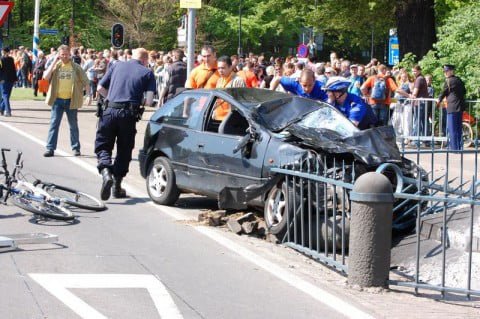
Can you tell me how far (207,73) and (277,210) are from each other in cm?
544

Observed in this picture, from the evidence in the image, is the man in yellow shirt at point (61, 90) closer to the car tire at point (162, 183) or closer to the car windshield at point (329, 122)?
the car tire at point (162, 183)

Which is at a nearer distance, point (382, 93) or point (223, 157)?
point (223, 157)

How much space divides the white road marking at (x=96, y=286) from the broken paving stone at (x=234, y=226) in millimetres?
2395

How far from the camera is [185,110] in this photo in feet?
38.2

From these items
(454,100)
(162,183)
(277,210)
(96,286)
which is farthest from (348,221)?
(454,100)

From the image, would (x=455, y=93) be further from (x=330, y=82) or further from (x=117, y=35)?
(x=117, y=35)

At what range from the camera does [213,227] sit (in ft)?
34.6

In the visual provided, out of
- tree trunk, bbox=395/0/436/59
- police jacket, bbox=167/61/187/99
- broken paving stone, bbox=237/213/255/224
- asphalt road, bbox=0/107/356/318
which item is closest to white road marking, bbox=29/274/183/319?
asphalt road, bbox=0/107/356/318

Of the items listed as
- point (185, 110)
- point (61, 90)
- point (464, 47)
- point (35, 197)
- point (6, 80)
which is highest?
point (464, 47)

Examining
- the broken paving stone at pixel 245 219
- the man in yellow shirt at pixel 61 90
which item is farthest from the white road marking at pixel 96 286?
the man in yellow shirt at pixel 61 90

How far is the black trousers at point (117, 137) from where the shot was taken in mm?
11781

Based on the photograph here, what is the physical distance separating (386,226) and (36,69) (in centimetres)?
2783

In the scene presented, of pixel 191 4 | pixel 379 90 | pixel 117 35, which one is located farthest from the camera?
pixel 117 35

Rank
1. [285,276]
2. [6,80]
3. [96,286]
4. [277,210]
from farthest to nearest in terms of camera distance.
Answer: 1. [6,80]
2. [277,210]
3. [285,276]
4. [96,286]
